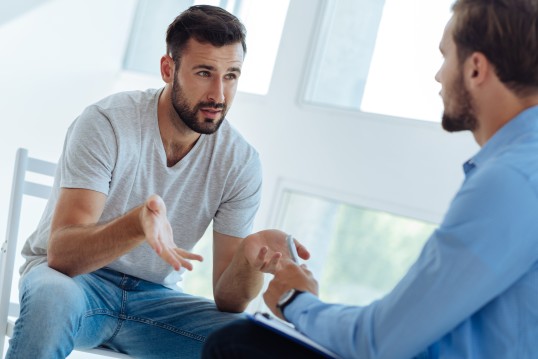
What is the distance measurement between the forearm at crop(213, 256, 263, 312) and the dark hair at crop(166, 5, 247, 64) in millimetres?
588

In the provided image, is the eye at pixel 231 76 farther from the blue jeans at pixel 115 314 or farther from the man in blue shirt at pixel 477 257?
the man in blue shirt at pixel 477 257

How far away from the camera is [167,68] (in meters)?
2.04

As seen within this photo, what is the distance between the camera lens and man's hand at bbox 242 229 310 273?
1.58m

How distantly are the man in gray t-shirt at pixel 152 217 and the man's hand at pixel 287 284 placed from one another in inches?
6.7

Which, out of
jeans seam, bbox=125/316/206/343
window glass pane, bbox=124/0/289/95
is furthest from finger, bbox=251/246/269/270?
window glass pane, bbox=124/0/289/95

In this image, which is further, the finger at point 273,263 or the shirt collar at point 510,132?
the finger at point 273,263

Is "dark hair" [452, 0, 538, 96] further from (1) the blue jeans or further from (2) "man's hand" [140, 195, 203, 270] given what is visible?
(1) the blue jeans

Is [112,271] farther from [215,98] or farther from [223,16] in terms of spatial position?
[223,16]

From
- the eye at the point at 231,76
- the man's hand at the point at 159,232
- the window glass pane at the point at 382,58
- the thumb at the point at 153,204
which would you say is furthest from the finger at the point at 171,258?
the window glass pane at the point at 382,58

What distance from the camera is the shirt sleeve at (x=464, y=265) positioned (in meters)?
0.98

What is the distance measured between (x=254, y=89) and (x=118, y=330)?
1.84m

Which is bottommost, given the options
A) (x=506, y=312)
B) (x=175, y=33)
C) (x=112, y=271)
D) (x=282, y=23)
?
(x=112, y=271)

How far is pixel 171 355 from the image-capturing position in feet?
5.70

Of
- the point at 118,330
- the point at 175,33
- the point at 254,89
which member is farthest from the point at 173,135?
the point at 254,89
